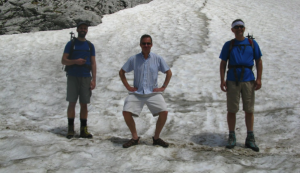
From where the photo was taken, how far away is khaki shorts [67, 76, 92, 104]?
18.9ft

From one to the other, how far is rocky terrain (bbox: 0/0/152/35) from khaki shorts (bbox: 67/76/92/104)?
9.88m

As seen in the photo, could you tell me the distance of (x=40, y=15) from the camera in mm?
14984

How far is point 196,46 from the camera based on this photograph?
40.2 ft

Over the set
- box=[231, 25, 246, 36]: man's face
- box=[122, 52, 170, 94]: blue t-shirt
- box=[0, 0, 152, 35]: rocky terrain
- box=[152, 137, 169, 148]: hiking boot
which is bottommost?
box=[152, 137, 169, 148]: hiking boot

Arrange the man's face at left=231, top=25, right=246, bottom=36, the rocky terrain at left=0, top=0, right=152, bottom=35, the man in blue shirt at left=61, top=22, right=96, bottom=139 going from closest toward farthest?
the man's face at left=231, top=25, right=246, bottom=36, the man in blue shirt at left=61, top=22, right=96, bottom=139, the rocky terrain at left=0, top=0, right=152, bottom=35

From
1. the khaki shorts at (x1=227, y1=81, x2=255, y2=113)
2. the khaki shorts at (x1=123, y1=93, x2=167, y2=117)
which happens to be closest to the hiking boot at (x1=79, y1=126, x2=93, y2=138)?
the khaki shorts at (x1=123, y1=93, x2=167, y2=117)

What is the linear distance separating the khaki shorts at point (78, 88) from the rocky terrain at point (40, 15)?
32.4ft

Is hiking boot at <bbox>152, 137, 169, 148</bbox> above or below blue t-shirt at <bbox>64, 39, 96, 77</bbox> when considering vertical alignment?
below

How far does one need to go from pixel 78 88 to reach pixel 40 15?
10936mm

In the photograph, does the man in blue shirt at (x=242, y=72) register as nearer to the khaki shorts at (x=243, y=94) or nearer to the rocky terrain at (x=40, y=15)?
the khaki shorts at (x=243, y=94)

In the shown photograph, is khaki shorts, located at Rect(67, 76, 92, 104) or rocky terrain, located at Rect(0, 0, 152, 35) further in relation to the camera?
rocky terrain, located at Rect(0, 0, 152, 35)

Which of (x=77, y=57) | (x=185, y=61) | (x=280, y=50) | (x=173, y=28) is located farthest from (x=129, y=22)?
(x=77, y=57)

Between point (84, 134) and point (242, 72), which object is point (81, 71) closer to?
point (84, 134)

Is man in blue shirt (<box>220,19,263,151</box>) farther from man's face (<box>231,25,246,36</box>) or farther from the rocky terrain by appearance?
the rocky terrain
